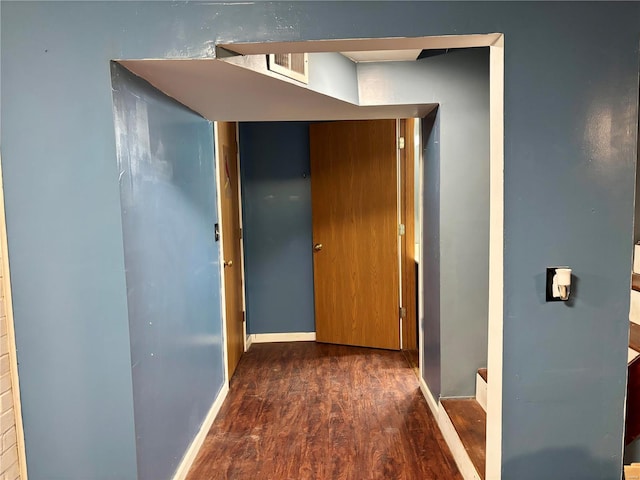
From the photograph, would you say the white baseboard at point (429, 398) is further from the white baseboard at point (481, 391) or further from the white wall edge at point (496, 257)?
the white wall edge at point (496, 257)

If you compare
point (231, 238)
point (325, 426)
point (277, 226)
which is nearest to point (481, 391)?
point (325, 426)

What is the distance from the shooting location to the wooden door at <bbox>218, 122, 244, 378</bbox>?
119 inches

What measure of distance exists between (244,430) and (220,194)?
4.67ft

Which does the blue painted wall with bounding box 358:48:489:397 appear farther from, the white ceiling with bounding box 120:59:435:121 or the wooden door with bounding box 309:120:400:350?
the wooden door with bounding box 309:120:400:350

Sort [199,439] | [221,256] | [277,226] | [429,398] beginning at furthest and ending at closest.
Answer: [277,226]
[221,256]
[429,398]
[199,439]

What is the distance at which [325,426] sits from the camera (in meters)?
2.52

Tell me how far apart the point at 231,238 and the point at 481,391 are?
6.51 ft

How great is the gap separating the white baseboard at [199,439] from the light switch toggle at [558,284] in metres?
1.70

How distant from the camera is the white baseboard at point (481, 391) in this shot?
2.33m

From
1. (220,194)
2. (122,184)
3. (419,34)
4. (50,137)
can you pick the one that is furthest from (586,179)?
(220,194)

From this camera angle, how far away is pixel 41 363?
145 centimetres

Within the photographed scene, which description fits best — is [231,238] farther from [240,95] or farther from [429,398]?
[429,398]

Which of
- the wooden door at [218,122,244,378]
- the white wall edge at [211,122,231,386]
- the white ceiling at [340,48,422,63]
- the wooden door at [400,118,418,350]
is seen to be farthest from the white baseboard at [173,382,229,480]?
the white ceiling at [340,48,422,63]

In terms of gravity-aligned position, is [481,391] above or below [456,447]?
above
